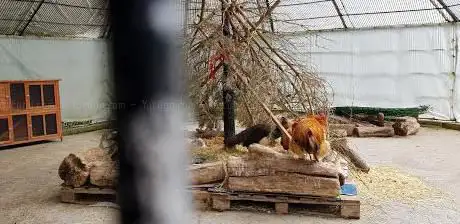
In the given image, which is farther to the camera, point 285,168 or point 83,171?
point 83,171

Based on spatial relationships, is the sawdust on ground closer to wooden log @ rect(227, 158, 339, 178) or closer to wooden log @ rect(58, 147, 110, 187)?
wooden log @ rect(227, 158, 339, 178)

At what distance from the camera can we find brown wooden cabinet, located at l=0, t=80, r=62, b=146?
6277 mm

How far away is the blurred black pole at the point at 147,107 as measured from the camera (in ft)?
2.11

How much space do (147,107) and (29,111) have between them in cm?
656

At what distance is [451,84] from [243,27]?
5.17 meters

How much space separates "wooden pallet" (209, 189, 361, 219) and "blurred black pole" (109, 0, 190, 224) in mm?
2704

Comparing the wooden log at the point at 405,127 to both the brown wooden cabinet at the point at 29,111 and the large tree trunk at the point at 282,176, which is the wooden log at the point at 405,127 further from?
the brown wooden cabinet at the point at 29,111

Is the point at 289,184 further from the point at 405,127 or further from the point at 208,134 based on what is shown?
the point at 405,127

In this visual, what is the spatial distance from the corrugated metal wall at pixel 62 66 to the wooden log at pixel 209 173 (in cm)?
426

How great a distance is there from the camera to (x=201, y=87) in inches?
172

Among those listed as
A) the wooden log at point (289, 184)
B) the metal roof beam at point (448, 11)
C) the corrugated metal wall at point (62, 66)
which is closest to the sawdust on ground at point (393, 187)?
the wooden log at point (289, 184)

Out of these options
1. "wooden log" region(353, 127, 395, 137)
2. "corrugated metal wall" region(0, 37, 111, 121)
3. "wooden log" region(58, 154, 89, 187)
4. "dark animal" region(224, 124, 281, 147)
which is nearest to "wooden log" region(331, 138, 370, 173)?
"dark animal" region(224, 124, 281, 147)

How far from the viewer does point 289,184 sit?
10.9ft

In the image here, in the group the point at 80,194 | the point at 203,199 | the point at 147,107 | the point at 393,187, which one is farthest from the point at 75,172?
the point at 147,107
